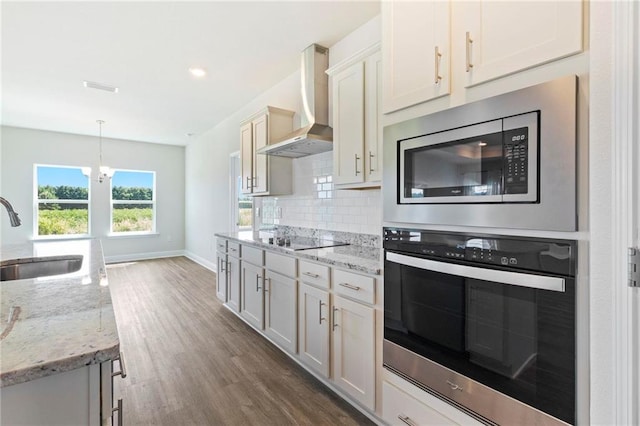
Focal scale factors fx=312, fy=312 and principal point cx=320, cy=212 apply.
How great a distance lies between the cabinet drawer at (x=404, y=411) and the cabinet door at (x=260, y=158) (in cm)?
252

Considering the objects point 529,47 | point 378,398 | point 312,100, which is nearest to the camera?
point 529,47

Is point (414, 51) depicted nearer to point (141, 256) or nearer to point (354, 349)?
point (354, 349)

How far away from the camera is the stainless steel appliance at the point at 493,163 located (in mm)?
1009

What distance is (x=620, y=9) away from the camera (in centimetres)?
79

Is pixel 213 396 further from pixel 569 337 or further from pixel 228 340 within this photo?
pixel 569 337

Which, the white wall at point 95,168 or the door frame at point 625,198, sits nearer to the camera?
the door frame at point 625,198

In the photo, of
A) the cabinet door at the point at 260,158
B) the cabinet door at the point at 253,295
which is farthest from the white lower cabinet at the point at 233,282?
the cabinet door at the point at 260,158

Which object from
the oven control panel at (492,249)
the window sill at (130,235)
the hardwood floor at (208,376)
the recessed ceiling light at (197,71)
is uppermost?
the recessed ceiling light at (197,71)

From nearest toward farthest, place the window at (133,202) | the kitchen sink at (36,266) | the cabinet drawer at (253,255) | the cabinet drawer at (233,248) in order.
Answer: the kitchen sink at (36,266) < the cabinet drawer at (253,255) < the cabinet drawer at (233,248) < the window at (133,202)

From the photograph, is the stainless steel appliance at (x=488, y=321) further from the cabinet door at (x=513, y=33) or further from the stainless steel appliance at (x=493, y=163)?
the cabinet door at (x=513, y=33)

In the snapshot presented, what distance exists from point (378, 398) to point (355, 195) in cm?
160

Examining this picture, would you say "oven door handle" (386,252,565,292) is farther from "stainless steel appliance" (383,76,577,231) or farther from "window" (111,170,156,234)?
"window" (111,170,156,234)

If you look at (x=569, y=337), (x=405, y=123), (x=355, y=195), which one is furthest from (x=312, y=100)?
(x=569, y=337)

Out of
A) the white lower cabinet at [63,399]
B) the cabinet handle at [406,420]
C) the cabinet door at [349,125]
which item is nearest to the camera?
the white lower cabinet at [63,399]
